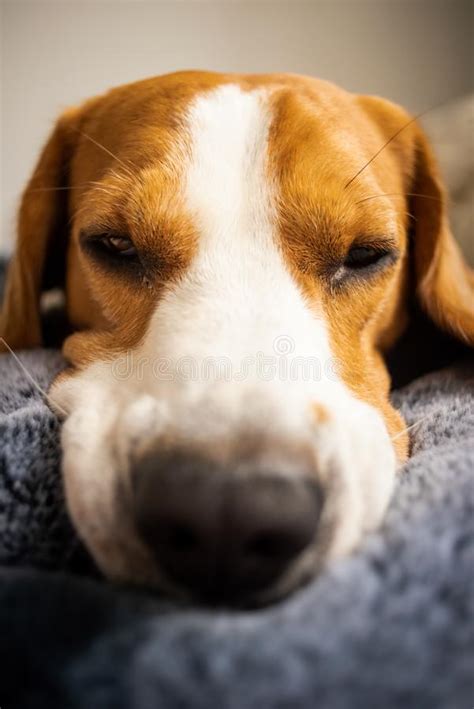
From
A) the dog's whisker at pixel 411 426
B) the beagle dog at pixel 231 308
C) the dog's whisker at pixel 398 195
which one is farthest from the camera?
the dog's whisker at pixel 398 195

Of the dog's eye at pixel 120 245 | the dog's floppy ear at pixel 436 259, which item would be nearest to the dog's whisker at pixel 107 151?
the dog's eye at pixel 120 245

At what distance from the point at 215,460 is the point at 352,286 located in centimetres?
56

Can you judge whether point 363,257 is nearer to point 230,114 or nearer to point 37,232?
point 230,114

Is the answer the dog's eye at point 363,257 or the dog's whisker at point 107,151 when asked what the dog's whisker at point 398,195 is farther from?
the dog's whisker at point 107,151

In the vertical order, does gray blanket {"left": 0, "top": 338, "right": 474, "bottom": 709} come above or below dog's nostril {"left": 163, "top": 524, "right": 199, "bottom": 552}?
below

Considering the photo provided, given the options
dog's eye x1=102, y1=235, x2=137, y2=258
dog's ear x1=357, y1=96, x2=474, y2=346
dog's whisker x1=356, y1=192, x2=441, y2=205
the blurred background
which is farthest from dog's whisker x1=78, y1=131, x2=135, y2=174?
the blurred background

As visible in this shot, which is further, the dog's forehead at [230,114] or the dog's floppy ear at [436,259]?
the dog's floppy ear at [436,259]

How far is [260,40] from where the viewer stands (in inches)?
124

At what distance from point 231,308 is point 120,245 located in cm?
31

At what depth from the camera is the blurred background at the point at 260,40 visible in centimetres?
309

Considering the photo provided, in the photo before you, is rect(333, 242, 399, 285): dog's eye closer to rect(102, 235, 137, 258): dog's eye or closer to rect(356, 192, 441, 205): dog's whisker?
rect(356, 192, 441, 205): dog's whisker

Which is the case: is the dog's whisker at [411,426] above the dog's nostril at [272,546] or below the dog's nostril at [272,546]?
below

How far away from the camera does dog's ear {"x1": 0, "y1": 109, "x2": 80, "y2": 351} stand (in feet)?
4.35

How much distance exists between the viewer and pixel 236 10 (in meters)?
3.14
